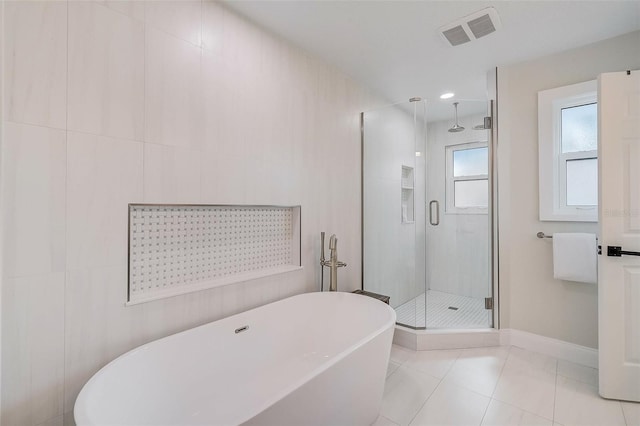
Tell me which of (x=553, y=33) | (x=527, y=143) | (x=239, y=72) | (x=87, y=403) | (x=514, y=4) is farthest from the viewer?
(x=527, y=143)

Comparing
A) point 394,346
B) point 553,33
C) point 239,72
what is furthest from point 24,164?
point 553,33

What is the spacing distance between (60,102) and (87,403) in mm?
1163

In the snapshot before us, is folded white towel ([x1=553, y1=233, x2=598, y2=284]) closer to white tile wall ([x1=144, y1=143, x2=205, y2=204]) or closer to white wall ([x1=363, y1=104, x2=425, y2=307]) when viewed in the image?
white wall ([x1=363, y1=104, x2=425, y2=307])

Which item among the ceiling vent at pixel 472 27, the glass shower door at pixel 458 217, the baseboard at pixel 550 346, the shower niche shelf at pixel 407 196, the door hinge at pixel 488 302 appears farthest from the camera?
the shower niche shelf at pixel 407 196

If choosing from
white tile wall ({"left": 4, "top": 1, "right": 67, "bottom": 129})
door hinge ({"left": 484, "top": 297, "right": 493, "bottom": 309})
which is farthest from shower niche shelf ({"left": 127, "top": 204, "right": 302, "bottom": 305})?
door hinge ({"left": 484, "top": 297, "right": 493, "bottom": 309})

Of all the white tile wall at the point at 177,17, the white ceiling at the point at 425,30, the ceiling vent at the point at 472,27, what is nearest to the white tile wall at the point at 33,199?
the white tile wall at the point at 177,17

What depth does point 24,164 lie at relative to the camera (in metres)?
1.11

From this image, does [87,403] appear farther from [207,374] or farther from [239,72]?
[239,72]

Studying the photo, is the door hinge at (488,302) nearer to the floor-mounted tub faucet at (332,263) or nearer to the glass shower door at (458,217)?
the glass shower door at (458,217)

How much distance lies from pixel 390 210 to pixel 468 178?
897mm

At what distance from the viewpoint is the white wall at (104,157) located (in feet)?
3.62

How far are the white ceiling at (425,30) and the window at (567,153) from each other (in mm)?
409

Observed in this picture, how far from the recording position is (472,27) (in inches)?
76.8

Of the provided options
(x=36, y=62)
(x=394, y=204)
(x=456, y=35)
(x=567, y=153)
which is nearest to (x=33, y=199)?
(x=36, y=62)
